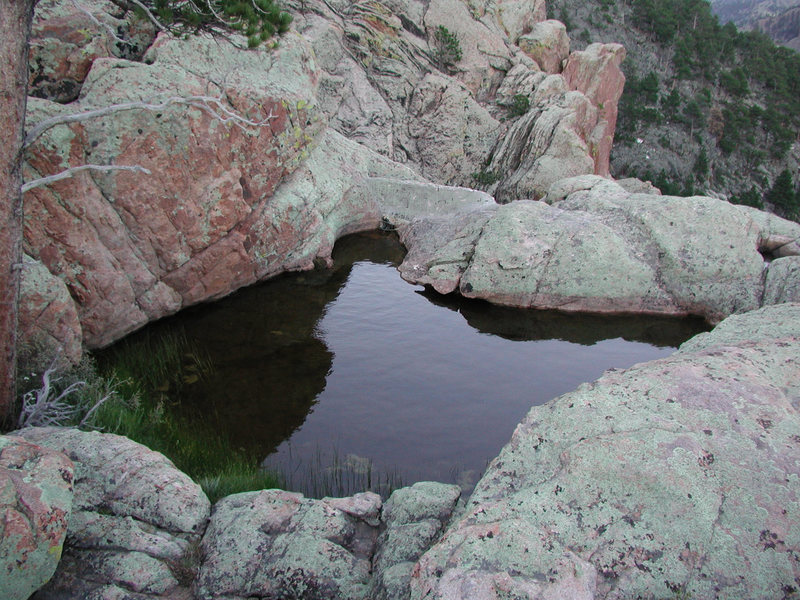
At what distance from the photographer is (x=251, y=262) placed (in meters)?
11.9

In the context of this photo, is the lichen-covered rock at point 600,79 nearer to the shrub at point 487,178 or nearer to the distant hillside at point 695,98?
the shrub at point 487,178

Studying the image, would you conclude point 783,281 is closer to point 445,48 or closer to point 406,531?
point 406,531

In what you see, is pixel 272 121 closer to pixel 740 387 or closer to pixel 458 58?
pixel 740 387

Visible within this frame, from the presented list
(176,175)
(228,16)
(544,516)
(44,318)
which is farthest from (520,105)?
(544,516)

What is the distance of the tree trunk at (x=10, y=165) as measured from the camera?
4.94 meters

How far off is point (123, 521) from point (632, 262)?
35.8 feet

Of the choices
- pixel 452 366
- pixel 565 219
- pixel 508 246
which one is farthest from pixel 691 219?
pixel 452 366

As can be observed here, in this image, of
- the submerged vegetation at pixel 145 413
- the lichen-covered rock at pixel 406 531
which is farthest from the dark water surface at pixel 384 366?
the lichen-covered rock at pixel 406 531

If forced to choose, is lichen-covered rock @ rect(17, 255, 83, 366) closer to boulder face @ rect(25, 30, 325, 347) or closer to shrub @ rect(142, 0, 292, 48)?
boulder face @ rect(25, 30, 325, 347)

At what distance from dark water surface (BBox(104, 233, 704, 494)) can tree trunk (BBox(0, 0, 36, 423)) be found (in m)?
2.55

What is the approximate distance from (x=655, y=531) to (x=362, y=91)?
76.8 feet

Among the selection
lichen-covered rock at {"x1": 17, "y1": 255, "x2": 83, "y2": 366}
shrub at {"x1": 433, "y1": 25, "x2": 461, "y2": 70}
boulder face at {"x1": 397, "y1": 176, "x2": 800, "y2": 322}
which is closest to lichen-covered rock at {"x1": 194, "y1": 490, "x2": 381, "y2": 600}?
lichen-covered rock at {"x1": 17, "y1": 255, "x2": 83, "y2": 366}

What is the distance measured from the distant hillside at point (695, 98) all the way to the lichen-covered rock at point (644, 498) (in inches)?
1958

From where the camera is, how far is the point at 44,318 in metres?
6.88
